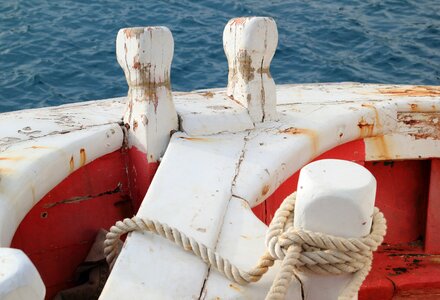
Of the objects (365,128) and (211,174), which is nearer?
(211,174)

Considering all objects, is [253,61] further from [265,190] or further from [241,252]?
[241,252]

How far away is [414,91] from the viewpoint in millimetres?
2580

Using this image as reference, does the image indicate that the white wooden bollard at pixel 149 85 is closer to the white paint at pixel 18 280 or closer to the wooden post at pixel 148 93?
the wooden post at pixel 148 93

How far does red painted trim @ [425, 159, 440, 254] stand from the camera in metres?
2.59

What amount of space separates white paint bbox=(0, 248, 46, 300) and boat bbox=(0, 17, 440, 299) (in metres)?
0.42

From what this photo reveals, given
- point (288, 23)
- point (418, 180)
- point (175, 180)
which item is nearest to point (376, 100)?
point (418, 180)

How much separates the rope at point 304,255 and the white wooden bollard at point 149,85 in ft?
2.10

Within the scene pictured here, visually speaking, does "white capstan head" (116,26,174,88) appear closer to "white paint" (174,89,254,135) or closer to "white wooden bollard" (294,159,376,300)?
"white paint" (174,89,254,135)

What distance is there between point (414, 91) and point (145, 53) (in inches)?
51.8

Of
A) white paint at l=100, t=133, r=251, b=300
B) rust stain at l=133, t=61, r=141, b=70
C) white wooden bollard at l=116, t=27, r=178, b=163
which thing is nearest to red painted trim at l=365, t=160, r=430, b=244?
white paint at l=100, t=133, r=251, b=300

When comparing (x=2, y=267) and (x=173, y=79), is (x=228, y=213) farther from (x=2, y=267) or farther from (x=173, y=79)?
(x=173, y=79)

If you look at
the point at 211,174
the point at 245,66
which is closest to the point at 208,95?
the point at 245,66

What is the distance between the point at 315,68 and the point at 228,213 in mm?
5119

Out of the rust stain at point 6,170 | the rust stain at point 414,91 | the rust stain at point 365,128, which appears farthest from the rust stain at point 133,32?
the rust stain at point 414,91
